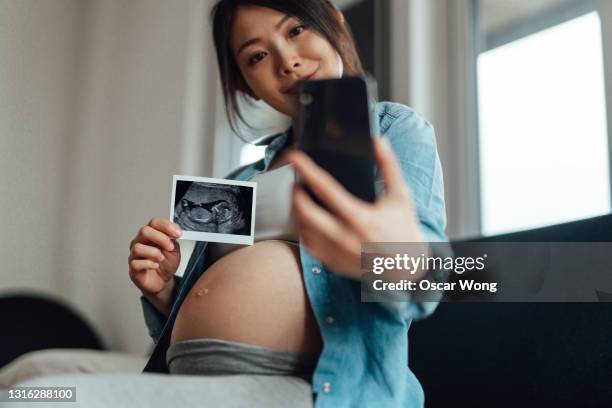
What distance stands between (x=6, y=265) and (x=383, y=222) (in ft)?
7.91

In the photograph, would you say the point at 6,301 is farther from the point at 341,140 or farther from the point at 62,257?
the point at 341,140

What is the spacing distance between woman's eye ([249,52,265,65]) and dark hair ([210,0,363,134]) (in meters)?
0.08

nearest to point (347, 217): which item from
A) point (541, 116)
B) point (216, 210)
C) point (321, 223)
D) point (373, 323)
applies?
point (321, 223)

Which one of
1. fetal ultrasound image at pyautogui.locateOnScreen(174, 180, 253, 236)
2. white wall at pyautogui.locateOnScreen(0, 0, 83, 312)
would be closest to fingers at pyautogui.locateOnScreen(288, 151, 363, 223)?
fetal ultrasound image at pyautogui.locateOnScreen(174, 180, 253, 236)

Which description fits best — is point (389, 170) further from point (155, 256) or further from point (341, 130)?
point (155, 256)

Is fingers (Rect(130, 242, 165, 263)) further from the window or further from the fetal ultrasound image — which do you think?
the window

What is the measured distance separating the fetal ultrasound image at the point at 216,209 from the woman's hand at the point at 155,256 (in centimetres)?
3

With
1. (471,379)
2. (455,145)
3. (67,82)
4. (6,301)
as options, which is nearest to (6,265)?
(6,301)

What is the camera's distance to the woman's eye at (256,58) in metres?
1.04

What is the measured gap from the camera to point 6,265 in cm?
257

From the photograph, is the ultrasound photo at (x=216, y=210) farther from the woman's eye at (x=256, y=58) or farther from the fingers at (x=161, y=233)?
the woman's eye at (x=256, y=58)

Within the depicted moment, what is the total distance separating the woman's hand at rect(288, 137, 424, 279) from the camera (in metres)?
0.53

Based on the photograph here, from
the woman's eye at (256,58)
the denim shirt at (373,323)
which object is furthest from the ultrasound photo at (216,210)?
the woman's eye at (256,58)

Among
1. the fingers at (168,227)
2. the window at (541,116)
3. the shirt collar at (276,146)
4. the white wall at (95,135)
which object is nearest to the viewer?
the fingers at (168,227)
